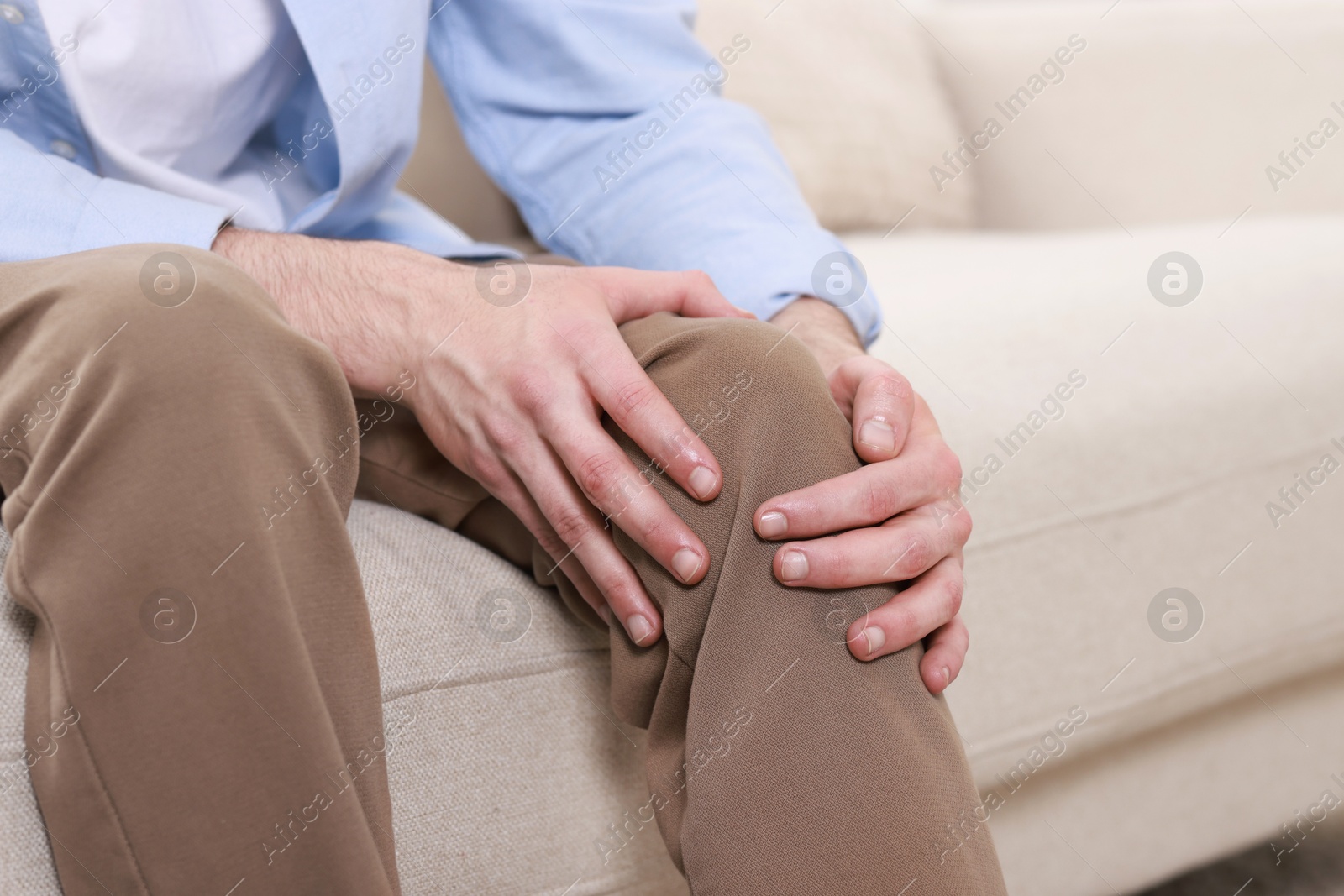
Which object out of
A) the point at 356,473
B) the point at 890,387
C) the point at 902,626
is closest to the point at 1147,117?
the point at 890,387

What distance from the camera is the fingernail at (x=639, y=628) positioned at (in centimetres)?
42

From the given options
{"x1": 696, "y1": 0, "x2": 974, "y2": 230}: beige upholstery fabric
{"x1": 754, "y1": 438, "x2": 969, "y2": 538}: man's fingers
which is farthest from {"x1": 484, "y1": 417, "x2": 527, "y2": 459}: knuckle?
{"x1": 696, "y1": 0, "x2": 974, "y2": 230}: beige upholstery fabric

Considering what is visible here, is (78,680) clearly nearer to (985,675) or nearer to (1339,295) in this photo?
(985,675)

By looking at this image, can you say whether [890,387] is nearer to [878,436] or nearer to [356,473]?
[878,436]

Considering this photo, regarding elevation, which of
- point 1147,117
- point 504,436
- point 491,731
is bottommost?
point 491,731

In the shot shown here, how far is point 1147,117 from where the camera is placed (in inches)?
55.1

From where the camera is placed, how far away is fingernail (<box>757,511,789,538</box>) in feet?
1.29

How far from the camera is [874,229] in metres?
1.28

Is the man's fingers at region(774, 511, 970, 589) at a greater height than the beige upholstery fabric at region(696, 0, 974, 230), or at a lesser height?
greater

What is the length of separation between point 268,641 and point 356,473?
0.09 meters

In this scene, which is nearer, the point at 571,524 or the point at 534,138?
the point at 571,524

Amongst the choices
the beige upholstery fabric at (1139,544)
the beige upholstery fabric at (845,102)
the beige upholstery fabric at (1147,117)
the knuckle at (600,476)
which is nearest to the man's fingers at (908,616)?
the knuckle at (600,476)

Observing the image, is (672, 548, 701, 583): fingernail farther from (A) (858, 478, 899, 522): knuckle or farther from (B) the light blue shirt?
(B) the light blue shirt

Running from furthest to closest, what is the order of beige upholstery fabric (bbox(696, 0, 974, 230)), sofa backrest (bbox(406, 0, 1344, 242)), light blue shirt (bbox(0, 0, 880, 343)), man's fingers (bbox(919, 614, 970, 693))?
1. sofa backrest (bbox(406, 0, 1344, 242))
2. beige upholstery fabric (bbox(696, 0, 974, 230))
3. light blue shirt (bbox(0, 0, 880, 343))
4. man's fingers (bbox(919, 614, 970, 693))
